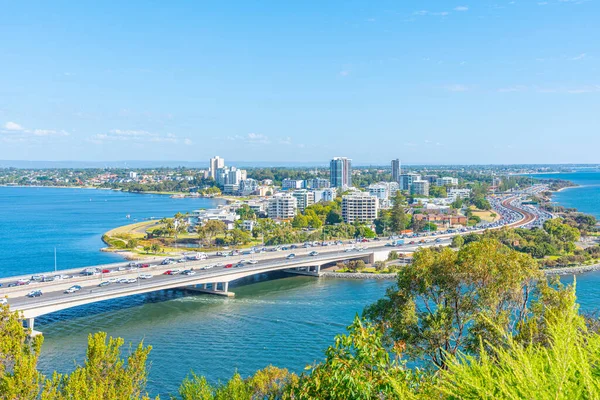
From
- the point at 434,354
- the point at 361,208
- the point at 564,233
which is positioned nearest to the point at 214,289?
the point at 434,354

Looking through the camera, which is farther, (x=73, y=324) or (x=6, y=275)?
(x=6, y=275)

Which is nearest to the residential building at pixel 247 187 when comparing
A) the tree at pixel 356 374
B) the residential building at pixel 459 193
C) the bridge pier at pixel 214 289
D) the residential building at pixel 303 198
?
the residential building at pixel 303 198

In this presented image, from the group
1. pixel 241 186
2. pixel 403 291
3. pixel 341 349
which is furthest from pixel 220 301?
pixel 241 186

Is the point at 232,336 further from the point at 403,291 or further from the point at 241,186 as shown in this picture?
the point at 241,186

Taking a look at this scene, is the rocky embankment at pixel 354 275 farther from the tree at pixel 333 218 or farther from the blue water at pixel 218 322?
the tree at pixel 333 218

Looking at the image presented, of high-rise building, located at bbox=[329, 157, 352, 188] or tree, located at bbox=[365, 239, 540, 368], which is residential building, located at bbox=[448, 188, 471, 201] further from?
tree, located at bbox=[365, 239, 540, 368]

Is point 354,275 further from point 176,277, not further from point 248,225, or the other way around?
point 248,225
